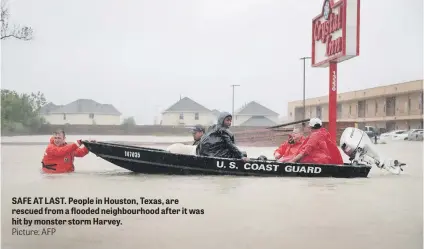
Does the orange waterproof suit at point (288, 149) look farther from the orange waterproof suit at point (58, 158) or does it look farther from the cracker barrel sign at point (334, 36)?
the orange waterproof suit at point (58, 158)

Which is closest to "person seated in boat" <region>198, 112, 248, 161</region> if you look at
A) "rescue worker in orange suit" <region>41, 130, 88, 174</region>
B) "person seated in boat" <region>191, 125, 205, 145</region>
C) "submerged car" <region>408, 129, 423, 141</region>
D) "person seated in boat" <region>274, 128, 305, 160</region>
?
"person seated in boat" <region>191, 125, 205, 145</region>

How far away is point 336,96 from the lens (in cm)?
386

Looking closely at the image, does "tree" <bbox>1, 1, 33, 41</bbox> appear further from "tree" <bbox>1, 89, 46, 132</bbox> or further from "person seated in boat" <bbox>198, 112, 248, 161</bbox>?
"person seated in boat" <bbox>198, 112, 248, 161</bbox>

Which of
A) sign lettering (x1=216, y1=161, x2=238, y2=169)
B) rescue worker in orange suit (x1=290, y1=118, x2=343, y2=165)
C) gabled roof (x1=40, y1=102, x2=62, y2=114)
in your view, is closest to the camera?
gabled roof (x1=40, y1=102, x2=62, y2=114)

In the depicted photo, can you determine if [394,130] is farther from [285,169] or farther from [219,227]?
[219,227]

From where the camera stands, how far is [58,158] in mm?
3648

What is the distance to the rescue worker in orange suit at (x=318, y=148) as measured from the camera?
409 centimetres

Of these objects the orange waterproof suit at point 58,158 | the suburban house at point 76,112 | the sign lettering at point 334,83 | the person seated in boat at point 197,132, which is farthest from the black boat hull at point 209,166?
the sign lettering at point 334,83

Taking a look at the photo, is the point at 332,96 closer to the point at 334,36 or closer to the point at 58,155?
the point at 334,36

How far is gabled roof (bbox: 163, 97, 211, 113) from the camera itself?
3.71 metres

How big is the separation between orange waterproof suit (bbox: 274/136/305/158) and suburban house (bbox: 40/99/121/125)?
139 cm

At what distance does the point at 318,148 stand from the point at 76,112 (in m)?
1.82

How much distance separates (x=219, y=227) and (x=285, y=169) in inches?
46.1

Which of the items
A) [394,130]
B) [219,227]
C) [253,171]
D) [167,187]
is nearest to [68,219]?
[167,187]
